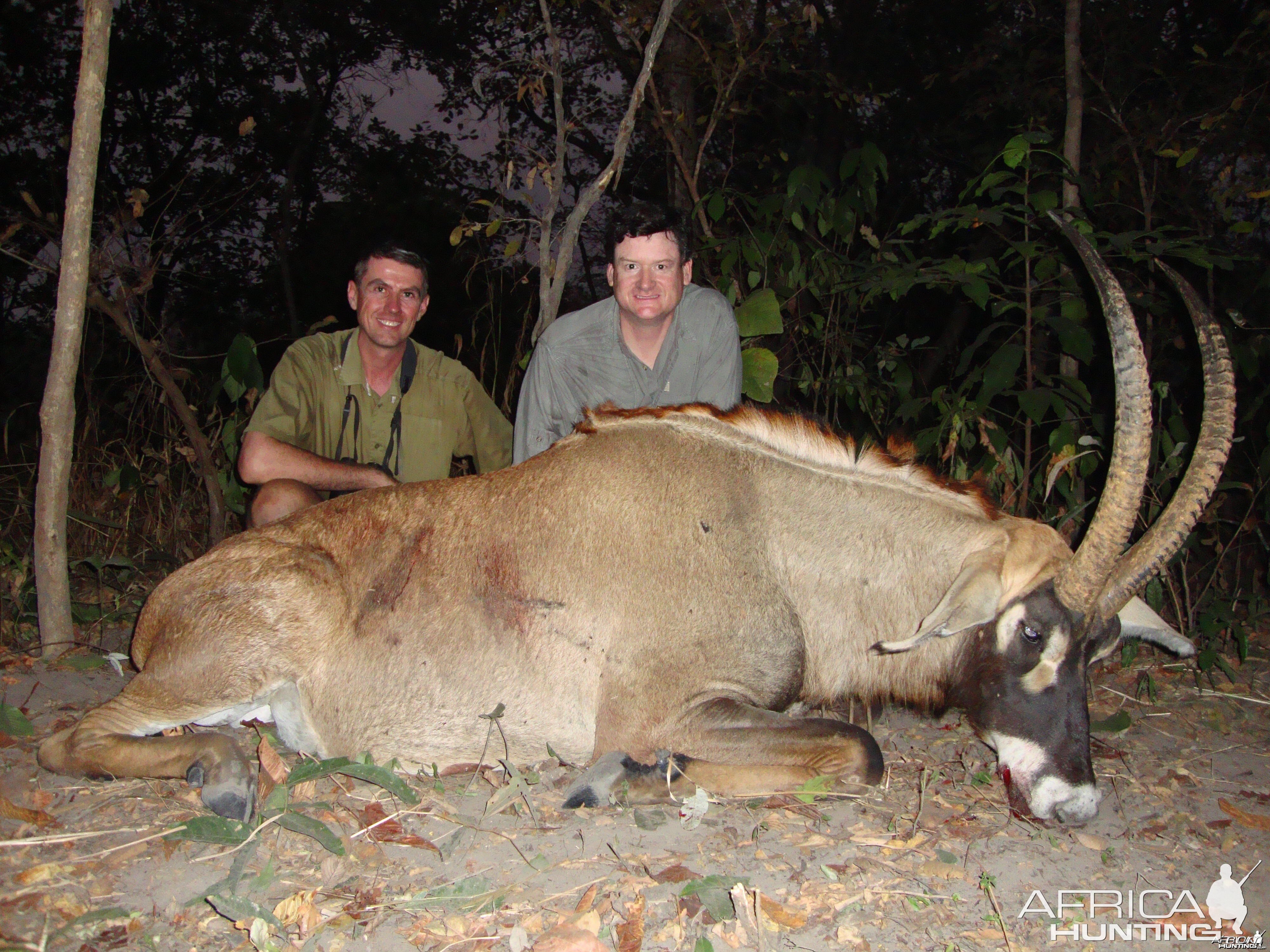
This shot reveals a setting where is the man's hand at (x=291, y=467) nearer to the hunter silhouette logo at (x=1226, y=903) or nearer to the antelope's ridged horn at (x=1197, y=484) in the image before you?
the antelope's ridged horn at (x=1197, y=484)

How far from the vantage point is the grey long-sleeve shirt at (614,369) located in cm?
495

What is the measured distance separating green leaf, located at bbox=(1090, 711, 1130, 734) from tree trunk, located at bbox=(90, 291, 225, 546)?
564 cm

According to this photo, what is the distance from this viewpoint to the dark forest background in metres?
5.71

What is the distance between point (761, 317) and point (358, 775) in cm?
353

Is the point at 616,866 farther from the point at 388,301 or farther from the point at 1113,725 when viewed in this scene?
the point at 388,301

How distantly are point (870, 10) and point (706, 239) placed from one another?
11.6 metres

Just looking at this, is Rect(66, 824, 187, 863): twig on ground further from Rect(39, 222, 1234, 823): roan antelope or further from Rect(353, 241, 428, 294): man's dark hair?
Rect(353, 241, 428, 294): man's dark hair

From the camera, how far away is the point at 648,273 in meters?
4.77

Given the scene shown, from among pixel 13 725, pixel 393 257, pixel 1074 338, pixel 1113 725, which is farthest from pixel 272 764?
pixel 1074 338

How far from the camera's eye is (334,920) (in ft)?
8.86

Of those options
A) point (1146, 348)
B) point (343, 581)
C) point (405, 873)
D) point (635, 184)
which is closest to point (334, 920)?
point (405, 873)

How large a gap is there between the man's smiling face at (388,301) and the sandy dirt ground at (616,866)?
227cm

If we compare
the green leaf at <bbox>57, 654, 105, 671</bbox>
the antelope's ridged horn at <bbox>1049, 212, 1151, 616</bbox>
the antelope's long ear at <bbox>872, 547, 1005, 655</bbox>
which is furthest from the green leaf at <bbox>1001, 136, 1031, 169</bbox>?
the green leaf at <bbox>57, 654, 105, 671</bbox>

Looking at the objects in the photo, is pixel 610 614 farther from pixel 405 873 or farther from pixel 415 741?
pixel 405 873
